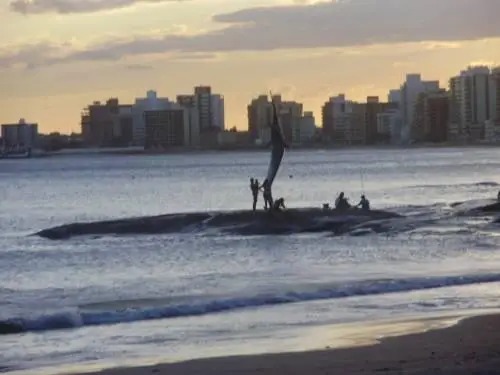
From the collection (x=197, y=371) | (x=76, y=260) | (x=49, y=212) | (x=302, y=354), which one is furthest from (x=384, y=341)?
(x=49, y=212)

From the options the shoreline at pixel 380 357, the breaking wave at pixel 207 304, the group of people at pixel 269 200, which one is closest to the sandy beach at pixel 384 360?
the shoreline at pixel 380 357

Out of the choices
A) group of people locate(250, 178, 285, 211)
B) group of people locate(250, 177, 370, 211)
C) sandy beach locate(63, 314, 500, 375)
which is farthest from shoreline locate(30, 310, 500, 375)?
group of people locate(250, 177, 370, 211)

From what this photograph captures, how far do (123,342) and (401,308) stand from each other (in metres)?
5.22

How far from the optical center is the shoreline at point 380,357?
1506cm

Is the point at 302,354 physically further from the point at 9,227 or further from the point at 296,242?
the point at 9,227

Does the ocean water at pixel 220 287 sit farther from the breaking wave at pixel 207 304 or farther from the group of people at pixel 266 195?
the group of people at pixel 266 195

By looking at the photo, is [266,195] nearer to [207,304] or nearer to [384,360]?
[207,304]

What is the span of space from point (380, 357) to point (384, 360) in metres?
0.32

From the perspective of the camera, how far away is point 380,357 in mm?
16203

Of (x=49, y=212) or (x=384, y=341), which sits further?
(x=49, y=212)

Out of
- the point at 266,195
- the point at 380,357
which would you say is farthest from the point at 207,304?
the point at 266,195

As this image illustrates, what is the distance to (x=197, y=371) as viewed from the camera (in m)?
15.9

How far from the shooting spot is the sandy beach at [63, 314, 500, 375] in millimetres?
14930

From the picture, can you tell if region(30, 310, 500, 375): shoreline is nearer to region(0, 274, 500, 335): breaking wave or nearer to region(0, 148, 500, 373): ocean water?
region(0, 148, 500, 373): ocean water
